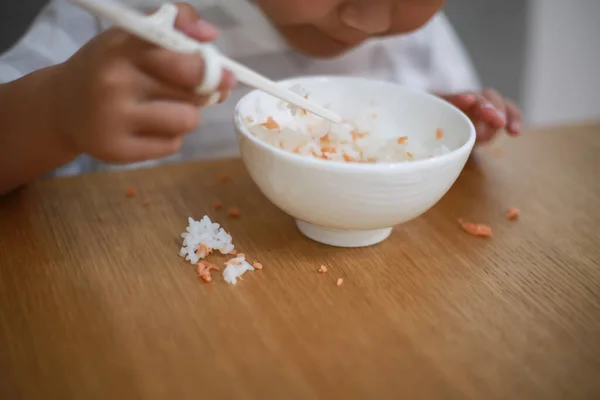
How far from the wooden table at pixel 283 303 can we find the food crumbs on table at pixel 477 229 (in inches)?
0.5

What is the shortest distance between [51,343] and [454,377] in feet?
1.18

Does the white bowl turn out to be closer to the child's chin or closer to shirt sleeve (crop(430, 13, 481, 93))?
the child's chin

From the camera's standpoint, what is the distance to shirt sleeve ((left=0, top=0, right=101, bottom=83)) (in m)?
0.90

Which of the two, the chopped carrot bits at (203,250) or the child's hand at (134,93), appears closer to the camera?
the child's hand at (134,93)

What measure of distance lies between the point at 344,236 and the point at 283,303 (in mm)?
132

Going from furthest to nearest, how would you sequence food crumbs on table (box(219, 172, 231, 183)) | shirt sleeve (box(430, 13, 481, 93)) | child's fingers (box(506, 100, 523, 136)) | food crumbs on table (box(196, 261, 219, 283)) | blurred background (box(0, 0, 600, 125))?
blurred background (box(0, 0, 600, 125))
shirt sleeve (box(430, 13, 481, 93))
child's fingers (box(506, 100, 523, 136))
food crumbs on table (box(219, 172, 231, 183))
food crumbs on table (box(196, 261, 219, 283))

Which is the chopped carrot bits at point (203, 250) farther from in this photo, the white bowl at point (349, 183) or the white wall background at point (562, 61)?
the white wall background at point (562, 61)

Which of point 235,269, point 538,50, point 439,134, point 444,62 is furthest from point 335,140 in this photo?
point 538,50

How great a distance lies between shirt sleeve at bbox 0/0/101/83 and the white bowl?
396mm

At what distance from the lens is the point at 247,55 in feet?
3.79

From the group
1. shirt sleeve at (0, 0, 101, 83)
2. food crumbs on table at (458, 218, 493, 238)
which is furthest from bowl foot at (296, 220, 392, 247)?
shirt sleeve at (0, 0, 101, 83)

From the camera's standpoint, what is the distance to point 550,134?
41.6 inches

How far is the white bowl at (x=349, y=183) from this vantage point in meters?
0.60

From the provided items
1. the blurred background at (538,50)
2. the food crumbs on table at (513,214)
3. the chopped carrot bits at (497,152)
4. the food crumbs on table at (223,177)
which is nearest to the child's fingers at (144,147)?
the food crumbs on table at (223,177)
